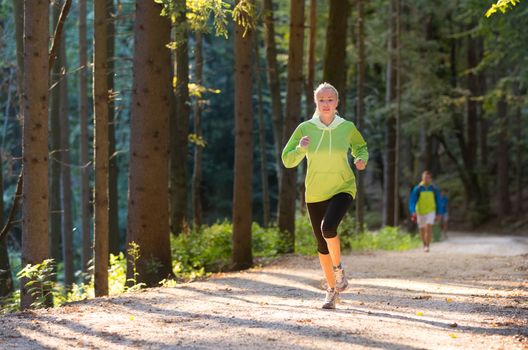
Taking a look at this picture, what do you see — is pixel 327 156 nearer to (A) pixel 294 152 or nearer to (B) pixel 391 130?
(A) pixel 294 152

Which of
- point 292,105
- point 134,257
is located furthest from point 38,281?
point 292,105

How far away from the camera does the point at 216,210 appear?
51.1 m

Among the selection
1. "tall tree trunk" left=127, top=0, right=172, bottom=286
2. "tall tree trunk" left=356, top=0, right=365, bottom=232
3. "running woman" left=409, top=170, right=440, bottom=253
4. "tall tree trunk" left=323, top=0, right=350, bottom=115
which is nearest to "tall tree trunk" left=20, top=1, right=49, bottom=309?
"tall tree trunk" left=127, top=0, right=172, bottom=286

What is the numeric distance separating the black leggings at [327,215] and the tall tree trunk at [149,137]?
4.83 metres

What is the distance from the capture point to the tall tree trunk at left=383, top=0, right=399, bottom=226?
112 ft

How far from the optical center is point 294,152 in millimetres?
8562

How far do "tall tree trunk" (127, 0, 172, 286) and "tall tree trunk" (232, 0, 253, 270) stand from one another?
2530 millimetres

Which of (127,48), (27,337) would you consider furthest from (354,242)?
(127,48)

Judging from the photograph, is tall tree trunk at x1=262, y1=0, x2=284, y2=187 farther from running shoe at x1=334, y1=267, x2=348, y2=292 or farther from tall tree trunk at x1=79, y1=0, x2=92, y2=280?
running shoe at x1=334, y1=267, x2=348, y2=292

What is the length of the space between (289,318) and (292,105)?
11384 millimetres

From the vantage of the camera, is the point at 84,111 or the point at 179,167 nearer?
the point at 179,167

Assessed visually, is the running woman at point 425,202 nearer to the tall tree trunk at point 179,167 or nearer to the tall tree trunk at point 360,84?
the tall tree trunk at point 179,167

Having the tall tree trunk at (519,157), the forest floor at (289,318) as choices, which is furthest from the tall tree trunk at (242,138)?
the tall tree trunk at (519,157)

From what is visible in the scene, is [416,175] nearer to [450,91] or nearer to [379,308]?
A: [450,91]
